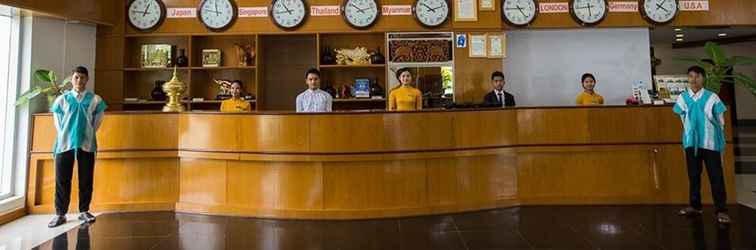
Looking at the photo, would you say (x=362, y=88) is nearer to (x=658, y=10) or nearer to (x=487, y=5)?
(x=487, y=5)

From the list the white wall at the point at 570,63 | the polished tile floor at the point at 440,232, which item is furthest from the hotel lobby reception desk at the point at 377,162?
the white wall at the point at 570,63

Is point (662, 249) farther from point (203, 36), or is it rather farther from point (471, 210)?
point (203, 36)

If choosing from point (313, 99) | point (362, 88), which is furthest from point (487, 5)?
point (313, 99)

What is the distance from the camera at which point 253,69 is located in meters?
Answer: 5.89

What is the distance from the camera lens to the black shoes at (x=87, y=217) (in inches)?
155

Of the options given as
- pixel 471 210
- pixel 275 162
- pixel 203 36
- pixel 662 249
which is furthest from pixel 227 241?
pixel 203 36

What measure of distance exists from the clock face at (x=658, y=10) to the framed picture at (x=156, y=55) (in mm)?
6367

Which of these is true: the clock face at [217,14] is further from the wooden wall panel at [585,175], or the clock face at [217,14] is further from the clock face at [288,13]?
the wooden wall panel at [585,175]

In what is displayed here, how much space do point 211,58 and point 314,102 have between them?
2.06 meters

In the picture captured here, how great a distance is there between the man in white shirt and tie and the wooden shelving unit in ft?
3.30

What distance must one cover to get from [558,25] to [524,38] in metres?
0.49

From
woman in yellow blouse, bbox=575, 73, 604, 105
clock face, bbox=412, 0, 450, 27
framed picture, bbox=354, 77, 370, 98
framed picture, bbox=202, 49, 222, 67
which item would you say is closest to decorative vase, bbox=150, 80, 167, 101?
framed picture, bbox=202, 49, 222, 67

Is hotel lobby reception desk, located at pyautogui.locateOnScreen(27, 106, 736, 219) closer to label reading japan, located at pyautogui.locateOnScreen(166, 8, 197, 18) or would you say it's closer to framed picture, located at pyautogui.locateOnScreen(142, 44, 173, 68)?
framed picture, located at pyautogui.locateOnScreen(142, 44, 173, 68)

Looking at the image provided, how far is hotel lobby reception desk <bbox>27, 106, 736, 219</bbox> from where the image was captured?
12.8ft
